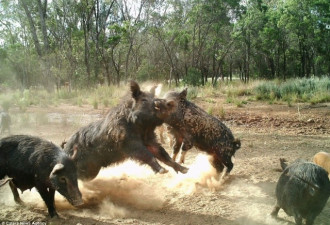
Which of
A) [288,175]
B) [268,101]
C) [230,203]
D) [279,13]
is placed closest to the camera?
[288,175]

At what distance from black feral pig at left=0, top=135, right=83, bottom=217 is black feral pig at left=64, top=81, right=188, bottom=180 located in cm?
46

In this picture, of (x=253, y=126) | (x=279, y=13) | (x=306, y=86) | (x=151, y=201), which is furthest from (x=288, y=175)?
(x=279, y=13)

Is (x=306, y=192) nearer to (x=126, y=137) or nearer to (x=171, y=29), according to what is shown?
(x=126, y=137)

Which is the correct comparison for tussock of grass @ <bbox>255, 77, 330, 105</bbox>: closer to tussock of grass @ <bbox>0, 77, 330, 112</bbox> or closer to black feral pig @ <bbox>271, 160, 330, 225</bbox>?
tussock of grass @ <bbox>0, 77, 330, 112</bbox>

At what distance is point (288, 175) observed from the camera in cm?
335

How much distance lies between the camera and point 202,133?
18.3 ft

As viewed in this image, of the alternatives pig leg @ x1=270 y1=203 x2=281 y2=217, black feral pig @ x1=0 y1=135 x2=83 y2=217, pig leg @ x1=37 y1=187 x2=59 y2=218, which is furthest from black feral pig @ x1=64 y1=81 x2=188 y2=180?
pig leg @ x1=270 y1=203 x2=281 y2=217

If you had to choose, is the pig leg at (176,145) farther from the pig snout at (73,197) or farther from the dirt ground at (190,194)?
the pig snout at (73,197)

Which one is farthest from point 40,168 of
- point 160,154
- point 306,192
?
point 306,192

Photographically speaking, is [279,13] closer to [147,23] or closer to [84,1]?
[147,23]

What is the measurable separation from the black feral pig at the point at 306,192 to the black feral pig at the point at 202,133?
1993mm

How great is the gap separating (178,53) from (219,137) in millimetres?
33834

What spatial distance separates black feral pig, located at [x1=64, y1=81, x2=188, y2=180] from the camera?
4.32 meters

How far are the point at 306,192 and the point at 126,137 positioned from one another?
2383mm
